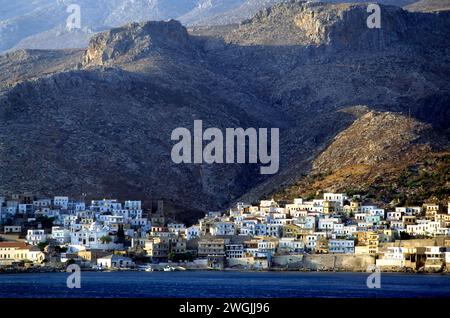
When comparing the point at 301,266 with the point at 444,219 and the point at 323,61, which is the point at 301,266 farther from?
the point at 323,61

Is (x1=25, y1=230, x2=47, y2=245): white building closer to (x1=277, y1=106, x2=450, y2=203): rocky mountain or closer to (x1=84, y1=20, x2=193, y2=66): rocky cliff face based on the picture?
(x1=277, y1=106, x2=450, y2=203): rocky mountain

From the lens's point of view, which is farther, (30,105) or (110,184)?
(30,105)

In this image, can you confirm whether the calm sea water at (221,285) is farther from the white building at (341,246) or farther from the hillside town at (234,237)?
the white building at (341,246)

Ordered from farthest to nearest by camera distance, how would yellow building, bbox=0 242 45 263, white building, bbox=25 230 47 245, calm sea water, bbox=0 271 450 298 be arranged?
white building, bbox=25 230 47 245, yellow building, bbox=0 242 45 263, calm sea water, bbox=0 271 450 298

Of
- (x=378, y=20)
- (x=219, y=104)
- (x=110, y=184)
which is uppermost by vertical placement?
(x=378, y=20)

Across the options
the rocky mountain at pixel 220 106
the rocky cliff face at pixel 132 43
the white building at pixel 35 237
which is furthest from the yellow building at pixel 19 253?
the rocky cliff face at pixel 132 43

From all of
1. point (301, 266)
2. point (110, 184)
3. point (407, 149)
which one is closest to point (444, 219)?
point (301, 266)

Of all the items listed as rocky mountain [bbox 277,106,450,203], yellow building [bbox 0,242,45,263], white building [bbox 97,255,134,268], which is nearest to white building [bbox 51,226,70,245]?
yellow building [bbox 0,242,45,263]
